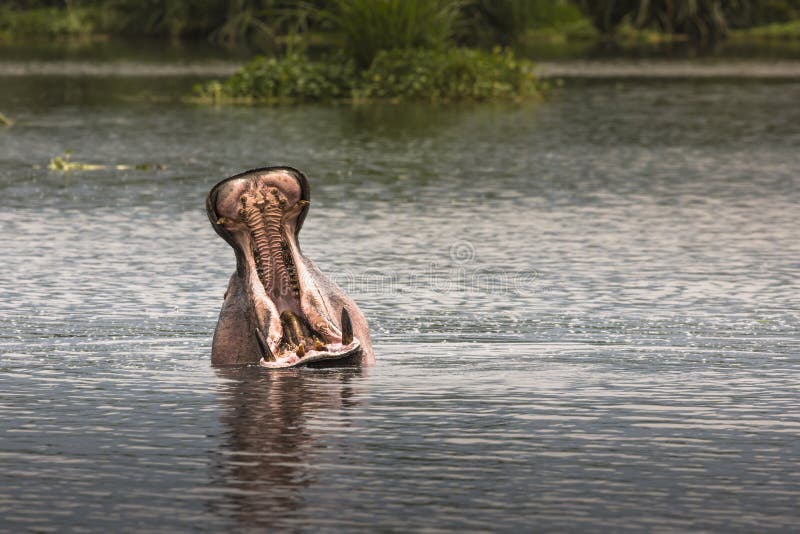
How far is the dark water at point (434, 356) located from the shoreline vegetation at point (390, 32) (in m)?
9.17

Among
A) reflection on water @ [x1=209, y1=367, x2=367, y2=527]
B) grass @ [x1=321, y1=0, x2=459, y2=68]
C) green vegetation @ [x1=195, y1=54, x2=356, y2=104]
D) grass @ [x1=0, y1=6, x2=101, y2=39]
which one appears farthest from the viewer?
grass @ [x1=0, y1=6, x2=101, y2=39]

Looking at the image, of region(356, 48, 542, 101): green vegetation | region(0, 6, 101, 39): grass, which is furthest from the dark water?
region(0, 6, 101, 39): grass

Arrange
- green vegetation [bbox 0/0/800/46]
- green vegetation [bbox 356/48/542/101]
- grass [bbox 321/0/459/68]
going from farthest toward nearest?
green vegetation [bbox 0/0/800/46]
grass [bbox 321/0/459/68]
green vegetation [bbox 356/48/542/101]

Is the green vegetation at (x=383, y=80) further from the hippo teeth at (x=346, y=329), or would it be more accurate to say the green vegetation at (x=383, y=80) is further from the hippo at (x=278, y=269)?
the hippo teeth at (x=346, y=329)

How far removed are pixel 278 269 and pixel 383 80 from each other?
2214 cm

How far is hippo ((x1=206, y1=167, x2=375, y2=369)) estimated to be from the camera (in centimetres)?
894

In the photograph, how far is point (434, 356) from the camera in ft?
32.3

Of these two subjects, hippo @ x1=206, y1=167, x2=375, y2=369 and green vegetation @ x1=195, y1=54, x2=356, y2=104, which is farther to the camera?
green vegetation @ x1=195, y1=54, x2=356, y2=104

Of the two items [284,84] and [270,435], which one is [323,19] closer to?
[284,84]

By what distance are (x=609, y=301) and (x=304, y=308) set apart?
319 cm

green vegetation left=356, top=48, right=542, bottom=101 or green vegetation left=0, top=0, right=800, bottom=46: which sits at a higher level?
green vegetation left=356, top=48, right=542, bottom=101

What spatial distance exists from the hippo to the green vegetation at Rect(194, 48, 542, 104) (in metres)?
21.6

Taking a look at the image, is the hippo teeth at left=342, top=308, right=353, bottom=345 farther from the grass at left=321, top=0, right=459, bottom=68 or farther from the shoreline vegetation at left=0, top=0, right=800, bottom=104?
the grass at left=321, top=0, right=459, bottom=68

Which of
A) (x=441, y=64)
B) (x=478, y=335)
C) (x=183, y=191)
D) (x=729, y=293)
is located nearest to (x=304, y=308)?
(x=478, y=335)
